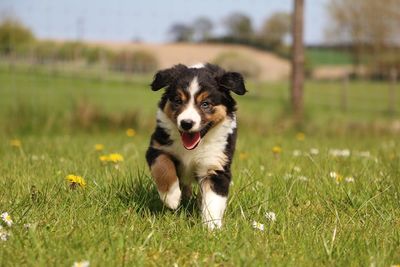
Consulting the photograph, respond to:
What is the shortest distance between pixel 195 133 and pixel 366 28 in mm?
16199

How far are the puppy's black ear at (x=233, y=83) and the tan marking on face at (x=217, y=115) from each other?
146mm

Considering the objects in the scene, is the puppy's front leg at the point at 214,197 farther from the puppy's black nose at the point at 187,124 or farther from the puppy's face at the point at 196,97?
the puppy's black nose at the point at 187,124

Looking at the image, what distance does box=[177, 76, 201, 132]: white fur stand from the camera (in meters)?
3.63

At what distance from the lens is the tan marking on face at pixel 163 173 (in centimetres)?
362

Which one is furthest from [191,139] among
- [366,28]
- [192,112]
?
[366,28]

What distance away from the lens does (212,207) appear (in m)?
3.55

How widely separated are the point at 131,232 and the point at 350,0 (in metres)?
18.9

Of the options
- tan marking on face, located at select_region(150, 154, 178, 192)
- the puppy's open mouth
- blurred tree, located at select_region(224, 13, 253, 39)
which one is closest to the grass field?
tan marking on face, located at select_region(150, 154, 178, 192)

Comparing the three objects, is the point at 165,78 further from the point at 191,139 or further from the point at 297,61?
the point at 297,61

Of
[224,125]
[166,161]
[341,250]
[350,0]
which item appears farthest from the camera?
[350,0]

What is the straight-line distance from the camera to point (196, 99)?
3834mm

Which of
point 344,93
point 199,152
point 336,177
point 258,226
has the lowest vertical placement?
point 344,93

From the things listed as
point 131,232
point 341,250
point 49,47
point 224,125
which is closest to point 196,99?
point 224,125

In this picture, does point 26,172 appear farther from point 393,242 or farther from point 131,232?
point 393,242
